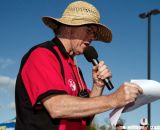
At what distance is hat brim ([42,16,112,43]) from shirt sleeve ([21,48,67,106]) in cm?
55

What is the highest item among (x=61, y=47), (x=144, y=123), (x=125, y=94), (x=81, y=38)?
(x=144, y=123)

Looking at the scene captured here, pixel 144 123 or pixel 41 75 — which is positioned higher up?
pixel 144 123

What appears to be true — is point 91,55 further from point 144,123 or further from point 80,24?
point 144,123

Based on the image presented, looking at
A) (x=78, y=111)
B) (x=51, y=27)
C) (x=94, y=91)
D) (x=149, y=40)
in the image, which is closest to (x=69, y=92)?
(x=78, y=111)

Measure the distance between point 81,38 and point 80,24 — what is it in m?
0.14

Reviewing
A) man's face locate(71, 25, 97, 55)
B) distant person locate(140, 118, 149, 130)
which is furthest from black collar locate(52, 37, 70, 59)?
distant person locate(140, 118, 149, 130)

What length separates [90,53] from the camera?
4219 mm

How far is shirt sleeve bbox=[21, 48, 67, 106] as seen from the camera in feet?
11.4

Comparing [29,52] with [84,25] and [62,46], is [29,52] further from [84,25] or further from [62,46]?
[84,25]

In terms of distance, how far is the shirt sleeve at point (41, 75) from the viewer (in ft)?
11.4

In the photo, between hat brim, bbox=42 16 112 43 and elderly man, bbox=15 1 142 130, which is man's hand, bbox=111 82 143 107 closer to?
elderly man, bbox=15 1 142 130

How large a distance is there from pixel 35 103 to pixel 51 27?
115 centimetres

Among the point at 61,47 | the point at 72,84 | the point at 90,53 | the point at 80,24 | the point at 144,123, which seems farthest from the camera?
the point at 144,123

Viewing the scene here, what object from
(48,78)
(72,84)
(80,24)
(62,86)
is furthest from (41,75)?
(80,24)
